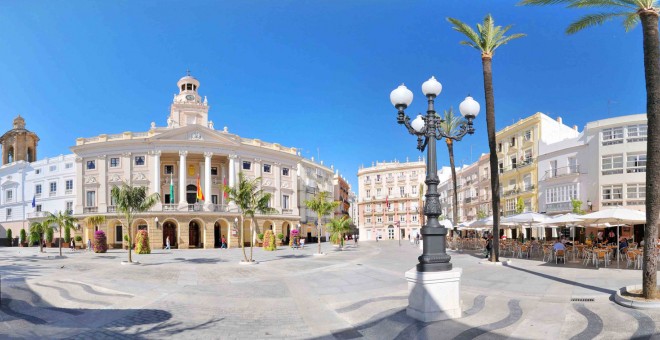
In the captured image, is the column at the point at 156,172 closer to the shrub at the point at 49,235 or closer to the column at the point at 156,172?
the column at the point at 156,172

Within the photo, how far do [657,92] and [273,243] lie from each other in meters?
33.0

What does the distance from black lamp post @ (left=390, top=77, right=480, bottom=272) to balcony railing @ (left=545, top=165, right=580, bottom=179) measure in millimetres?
36617

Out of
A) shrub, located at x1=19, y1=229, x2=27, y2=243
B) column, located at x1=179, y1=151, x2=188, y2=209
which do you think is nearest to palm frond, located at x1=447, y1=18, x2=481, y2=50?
column, located at x1=179, y1=151, x2=188, y2=209

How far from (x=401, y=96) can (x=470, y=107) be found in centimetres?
199

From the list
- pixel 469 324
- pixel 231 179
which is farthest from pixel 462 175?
pixel 469 324

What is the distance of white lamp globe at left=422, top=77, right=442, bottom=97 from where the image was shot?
392 inches

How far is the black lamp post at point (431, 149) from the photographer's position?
897 centimetres

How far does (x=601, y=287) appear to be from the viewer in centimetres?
1183

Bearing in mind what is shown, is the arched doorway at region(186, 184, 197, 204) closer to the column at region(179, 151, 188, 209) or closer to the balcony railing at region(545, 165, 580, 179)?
→ the column at region(179, 151, 188, 209)

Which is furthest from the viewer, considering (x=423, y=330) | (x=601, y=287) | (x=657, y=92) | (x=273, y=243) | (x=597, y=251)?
(x=273, y=243)

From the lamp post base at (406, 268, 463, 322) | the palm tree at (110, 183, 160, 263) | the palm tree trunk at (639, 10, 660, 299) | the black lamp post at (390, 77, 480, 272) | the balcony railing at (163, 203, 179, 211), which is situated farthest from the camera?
the balcony railing at (163, 203, 179, 211)

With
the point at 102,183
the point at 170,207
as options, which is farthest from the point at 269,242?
the point at 102,183

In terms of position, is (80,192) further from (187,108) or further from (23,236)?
(23,236)

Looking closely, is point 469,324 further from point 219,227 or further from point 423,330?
point 219,227
